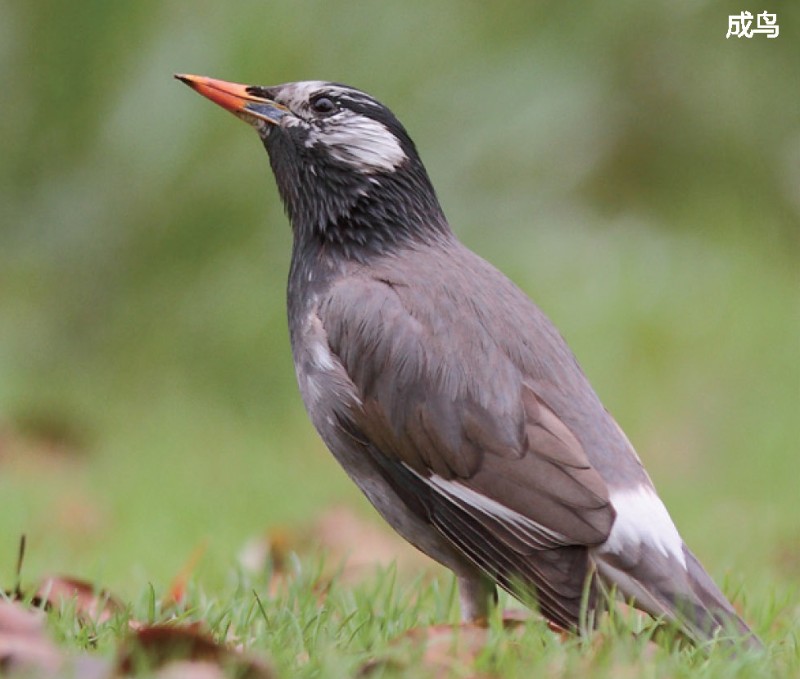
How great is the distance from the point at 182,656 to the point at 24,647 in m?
0.33

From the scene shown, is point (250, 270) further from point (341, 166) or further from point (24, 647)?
point (24, 647)

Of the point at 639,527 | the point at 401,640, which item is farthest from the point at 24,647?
the point at 639,527

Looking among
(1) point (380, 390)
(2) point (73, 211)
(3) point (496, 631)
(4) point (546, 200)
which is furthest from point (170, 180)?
(3) point (496, 631)

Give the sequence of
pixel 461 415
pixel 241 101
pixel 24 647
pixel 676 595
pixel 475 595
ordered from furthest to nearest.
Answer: pixel 241 101, pixel 475 595, pixel 461 415, pixel 676 595, pixel 24 647

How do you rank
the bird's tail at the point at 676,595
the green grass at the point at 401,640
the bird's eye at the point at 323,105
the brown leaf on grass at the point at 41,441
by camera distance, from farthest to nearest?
the brown leaf on grass at the point at 41,441
the bird's eye at the point at 323,105
the bird's tail at the point at 676,595
the green grass at the point at 401,640

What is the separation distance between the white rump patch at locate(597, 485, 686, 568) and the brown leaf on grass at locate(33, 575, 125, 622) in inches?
52.2

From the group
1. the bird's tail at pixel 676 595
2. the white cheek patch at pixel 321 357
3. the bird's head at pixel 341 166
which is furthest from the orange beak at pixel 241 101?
the bird's tail at pixel 676 595

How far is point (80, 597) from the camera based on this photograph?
14.6 ft

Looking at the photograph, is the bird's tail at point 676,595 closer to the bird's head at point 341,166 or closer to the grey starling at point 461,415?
the grey starling at point 461,415

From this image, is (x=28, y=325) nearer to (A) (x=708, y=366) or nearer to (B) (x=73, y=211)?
(B) (x=73, y=211)

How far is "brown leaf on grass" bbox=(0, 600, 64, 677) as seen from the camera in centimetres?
324

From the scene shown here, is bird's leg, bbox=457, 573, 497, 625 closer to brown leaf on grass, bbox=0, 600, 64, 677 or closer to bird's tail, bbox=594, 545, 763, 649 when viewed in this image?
bird's tail, bbox=594, 545, 763, 649

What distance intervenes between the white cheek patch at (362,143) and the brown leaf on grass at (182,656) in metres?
1.89

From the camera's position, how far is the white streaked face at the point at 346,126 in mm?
4898
